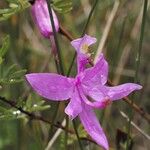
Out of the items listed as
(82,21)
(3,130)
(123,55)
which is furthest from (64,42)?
(3,130)

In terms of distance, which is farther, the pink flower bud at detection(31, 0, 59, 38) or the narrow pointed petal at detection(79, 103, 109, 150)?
the pink flower bud at detection(31, 0, 59, 38)

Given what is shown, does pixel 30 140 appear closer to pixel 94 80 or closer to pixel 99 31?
pixel 99 31

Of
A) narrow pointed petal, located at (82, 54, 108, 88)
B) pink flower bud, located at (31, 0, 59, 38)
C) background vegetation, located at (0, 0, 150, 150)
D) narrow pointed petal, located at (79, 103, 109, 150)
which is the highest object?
pink flower bud, located at (31, 0, 59, 38)

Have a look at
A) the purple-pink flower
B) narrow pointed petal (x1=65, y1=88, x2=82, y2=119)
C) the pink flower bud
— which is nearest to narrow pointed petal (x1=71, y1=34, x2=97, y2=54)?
the purple-pink flower

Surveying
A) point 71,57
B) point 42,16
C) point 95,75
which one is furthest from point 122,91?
point 71,57

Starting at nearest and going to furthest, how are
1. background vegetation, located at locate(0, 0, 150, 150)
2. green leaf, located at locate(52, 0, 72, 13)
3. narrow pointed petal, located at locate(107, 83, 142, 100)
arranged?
1. narrow pointed petal, located at locate(107, 83, 142, 100)
2. green leaf, located at locate(52, 0, 72, 13)
3. background vegetation, located at locate(0, 0, 150, 150)

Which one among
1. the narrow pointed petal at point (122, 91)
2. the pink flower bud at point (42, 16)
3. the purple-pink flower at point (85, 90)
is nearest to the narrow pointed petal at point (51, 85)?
the purple-pink flower at point (85, 90)

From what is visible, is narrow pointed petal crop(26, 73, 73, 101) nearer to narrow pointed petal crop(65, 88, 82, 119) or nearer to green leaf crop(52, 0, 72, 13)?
narrow pointed petal crop(65, 88, 82, 119)

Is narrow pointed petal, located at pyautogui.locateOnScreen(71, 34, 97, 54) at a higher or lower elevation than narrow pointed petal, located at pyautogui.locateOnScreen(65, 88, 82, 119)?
higher
